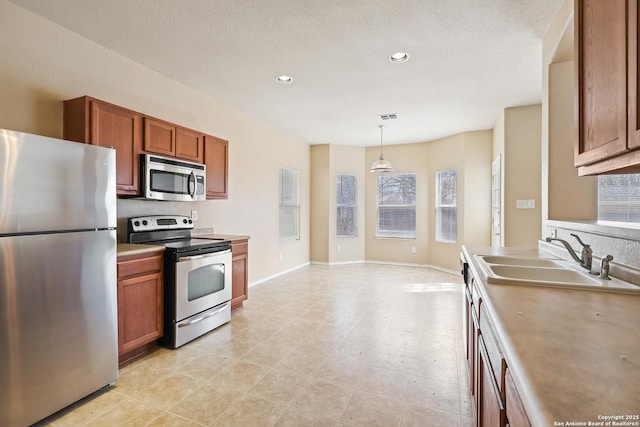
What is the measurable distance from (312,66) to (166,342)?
9.69ft

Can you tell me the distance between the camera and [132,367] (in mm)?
2357

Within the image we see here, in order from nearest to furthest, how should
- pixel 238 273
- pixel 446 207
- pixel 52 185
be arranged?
pixel 52 185 → pixel 238 273 → pixel 446 207

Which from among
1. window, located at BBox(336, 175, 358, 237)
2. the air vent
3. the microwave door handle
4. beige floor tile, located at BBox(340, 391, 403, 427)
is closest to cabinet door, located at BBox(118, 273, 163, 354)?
the microwave door handle

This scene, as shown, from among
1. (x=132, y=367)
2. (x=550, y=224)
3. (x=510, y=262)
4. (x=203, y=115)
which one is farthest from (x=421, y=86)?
(x=132, y=367)

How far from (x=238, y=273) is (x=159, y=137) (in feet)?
5.51

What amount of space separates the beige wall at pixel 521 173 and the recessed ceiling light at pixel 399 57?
2.20 m

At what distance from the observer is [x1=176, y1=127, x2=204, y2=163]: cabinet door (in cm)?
308

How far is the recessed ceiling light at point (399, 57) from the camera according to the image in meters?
2.77

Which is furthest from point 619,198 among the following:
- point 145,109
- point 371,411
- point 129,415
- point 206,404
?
point 145,109

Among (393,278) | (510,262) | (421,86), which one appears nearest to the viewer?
(510,262)

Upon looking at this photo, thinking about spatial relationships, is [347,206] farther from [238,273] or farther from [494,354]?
[494,354]

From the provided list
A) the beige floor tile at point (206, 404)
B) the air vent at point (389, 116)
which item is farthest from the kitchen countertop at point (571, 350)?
the air vent at point (389, 116)

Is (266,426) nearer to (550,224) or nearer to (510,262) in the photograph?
(510,262)

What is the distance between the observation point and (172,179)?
9.68ft
